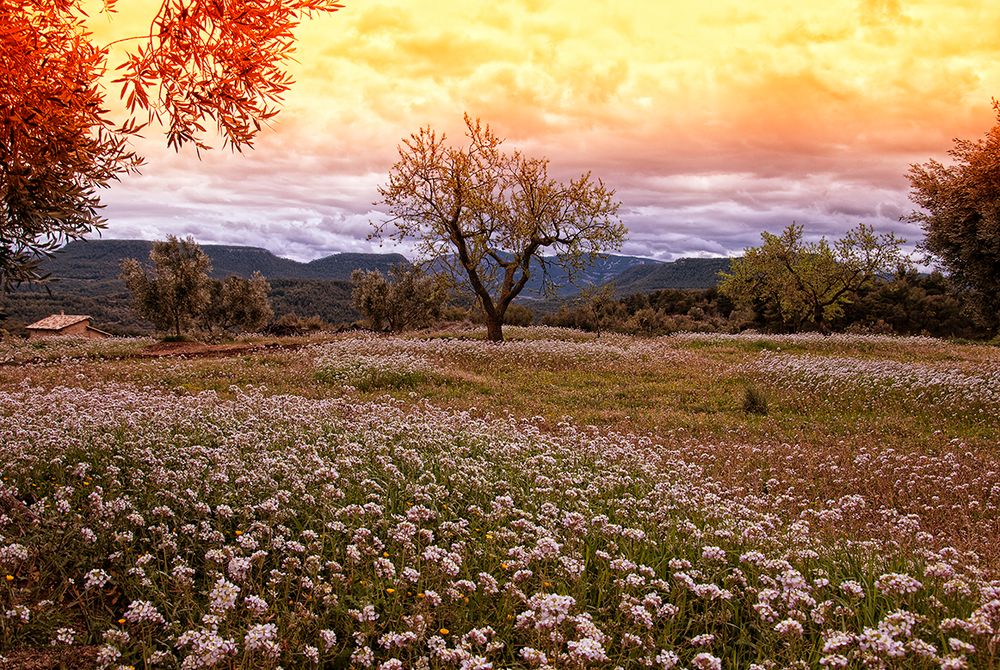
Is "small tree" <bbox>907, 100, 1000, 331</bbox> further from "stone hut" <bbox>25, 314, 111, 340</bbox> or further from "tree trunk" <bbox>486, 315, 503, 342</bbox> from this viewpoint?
"stone hut" <bbox>25, 314, 111, 340</bbox>

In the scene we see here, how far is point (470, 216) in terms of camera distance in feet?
115

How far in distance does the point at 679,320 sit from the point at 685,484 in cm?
7097

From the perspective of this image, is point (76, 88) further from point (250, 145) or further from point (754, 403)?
point (754, 403)

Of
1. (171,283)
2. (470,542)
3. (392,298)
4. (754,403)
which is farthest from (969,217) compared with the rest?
(392,298)

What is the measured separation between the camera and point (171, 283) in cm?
5012

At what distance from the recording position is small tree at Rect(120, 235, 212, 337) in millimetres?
50344

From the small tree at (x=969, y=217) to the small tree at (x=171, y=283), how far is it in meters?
49.3

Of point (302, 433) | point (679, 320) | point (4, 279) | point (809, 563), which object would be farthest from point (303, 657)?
point (679, 320)

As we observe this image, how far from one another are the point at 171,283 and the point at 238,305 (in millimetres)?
18549

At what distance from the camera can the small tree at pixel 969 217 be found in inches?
768

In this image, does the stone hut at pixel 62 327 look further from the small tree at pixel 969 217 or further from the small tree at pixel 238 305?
the small tree at pixel 969 217

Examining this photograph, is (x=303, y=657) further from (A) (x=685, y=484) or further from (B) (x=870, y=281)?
(B) (x=870, y=281)

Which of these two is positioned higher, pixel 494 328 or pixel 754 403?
pixel 494 328

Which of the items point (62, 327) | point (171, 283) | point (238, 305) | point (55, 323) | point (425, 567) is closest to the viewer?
point (425, 567)
